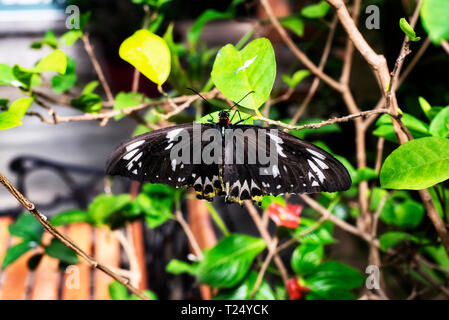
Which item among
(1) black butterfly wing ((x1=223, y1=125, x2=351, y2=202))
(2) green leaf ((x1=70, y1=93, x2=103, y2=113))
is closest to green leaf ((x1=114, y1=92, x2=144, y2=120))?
(2) green leaf ((x1=70, y1=93, x2=103, y2=113))

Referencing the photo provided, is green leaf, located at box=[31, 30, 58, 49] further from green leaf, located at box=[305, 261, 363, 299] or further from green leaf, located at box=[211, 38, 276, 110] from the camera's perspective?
green leaf, located at box=[305, 261, 363, 299]

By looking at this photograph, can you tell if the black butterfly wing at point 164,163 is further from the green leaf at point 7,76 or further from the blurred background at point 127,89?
the blurred background at point 127,89

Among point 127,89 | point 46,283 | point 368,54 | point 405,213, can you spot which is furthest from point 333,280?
point 127,89

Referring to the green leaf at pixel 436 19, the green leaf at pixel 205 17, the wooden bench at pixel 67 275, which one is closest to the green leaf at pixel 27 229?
the wooden bench at pixel 67 275

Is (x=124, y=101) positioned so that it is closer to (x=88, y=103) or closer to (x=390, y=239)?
(x=88, y=103)

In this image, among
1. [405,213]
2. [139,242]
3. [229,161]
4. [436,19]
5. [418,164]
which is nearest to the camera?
[436,19]

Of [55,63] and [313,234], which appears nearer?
[55,63]
